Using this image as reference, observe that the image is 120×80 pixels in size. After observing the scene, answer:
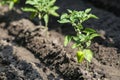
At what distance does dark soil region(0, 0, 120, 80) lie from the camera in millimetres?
4707

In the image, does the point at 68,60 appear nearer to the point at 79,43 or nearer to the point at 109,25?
the point at 79,43

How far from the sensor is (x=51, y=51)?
516cm

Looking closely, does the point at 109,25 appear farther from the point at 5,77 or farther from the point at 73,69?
the point at 5,77

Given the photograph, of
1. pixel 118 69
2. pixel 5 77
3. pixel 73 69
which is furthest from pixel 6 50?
pixel 118 69

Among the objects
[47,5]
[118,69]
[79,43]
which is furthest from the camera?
[47,5]

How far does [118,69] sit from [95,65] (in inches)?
12.3

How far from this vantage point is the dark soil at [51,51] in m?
4.71

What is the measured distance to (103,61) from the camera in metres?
4.96

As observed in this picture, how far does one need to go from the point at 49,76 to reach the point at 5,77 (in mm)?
586

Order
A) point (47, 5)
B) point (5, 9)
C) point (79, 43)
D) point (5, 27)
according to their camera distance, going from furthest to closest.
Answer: point (5, 9), point (5, 27), point (47, 5), point (79, 43)

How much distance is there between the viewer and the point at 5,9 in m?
6.64

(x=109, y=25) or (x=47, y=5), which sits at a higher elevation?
(x=47, y=5)

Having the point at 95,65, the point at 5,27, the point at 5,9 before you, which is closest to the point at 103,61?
the point at 95,65

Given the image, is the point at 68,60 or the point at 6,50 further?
the point at 6,50
